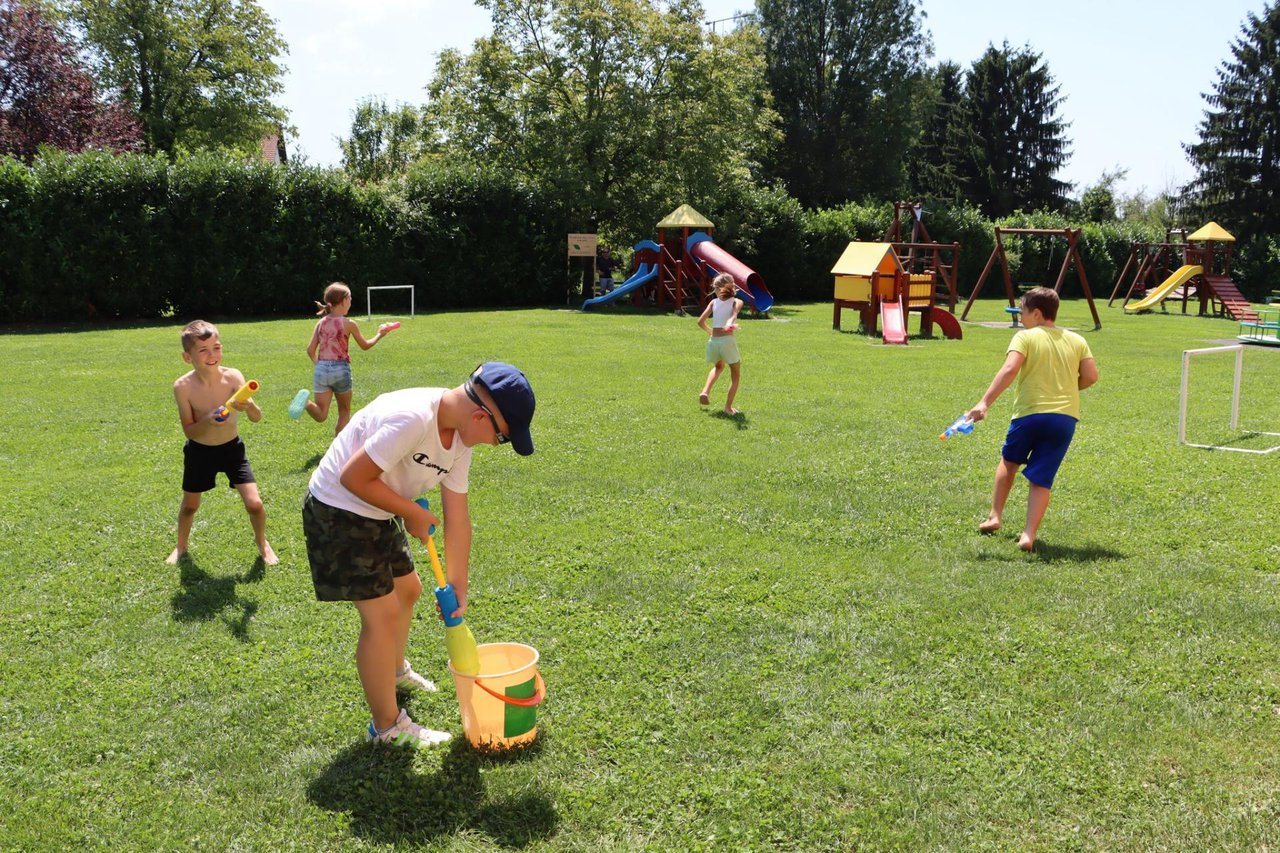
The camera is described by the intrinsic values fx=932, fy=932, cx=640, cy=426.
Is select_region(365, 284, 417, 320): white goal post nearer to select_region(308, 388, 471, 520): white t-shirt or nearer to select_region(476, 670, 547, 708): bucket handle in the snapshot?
select_region(308, 388, 471, 520): white t-shirt

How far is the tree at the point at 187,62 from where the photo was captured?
44.2 meters

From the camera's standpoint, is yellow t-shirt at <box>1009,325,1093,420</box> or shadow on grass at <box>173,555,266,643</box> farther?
yellow t-shirt at <box>1009,325,1093,420</box>

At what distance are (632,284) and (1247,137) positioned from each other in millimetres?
42827

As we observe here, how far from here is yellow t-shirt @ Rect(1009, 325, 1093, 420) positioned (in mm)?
6613

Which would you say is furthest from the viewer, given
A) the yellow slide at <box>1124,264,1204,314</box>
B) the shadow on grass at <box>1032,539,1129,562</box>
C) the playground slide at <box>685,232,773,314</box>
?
the yellow slide at <box>1124,264,1204,314</box>

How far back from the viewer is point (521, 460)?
9000mm

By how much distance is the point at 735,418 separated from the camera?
11.0 metres

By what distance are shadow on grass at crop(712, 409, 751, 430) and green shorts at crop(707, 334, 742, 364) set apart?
63cm

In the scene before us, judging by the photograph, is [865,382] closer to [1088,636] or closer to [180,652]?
[1088,636]

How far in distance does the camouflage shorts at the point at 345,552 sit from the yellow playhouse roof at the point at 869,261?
62.3 feet

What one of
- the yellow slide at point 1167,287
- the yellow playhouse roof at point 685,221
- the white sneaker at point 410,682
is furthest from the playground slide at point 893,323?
the white sneaker at point 410,682

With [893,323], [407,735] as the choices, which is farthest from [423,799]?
[893,323]

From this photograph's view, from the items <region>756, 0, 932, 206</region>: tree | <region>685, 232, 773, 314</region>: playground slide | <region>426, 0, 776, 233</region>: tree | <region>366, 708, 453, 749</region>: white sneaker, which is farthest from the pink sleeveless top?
<region>756, 0, 932, 206</region>: tree

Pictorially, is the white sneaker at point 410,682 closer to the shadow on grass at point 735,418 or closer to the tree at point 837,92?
the shadow on grass at point 735,418
